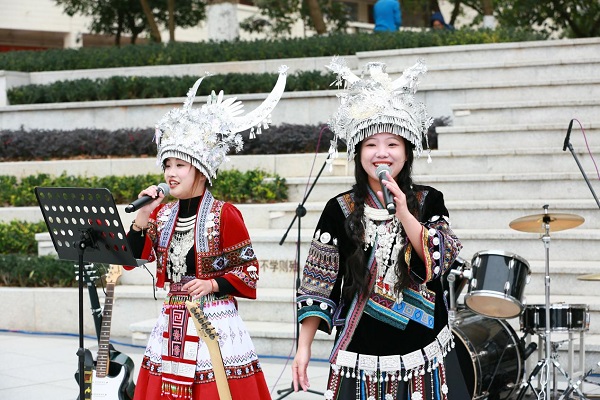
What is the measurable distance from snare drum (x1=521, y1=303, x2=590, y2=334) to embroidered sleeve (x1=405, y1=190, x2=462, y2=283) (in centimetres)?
322

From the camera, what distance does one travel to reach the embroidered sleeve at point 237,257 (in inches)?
221

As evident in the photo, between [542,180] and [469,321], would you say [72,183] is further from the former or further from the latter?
[469,321]

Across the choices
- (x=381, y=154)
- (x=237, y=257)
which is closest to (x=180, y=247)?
(x=237, y=257)

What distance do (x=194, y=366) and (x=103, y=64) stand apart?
12024mm

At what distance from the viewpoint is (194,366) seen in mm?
5508

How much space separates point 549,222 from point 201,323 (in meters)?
3.11

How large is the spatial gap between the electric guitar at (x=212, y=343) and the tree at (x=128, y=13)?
1878cm

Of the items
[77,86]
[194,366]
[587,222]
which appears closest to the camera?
[194,366]

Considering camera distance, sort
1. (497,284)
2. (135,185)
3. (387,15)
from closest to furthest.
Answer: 1. (497,284)
2. (135,185)
3. (387,15)

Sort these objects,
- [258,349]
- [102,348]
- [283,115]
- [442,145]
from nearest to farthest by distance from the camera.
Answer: [102,348], [258,349], [442,145], [283,115]

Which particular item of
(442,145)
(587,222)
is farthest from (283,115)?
(587,222)

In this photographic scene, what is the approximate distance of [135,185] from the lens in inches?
481

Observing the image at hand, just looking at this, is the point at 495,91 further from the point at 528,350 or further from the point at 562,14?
the point at 562,14

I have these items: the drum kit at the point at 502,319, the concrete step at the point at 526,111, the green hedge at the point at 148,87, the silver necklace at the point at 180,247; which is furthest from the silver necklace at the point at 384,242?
the green hedge at the point at 148,87
